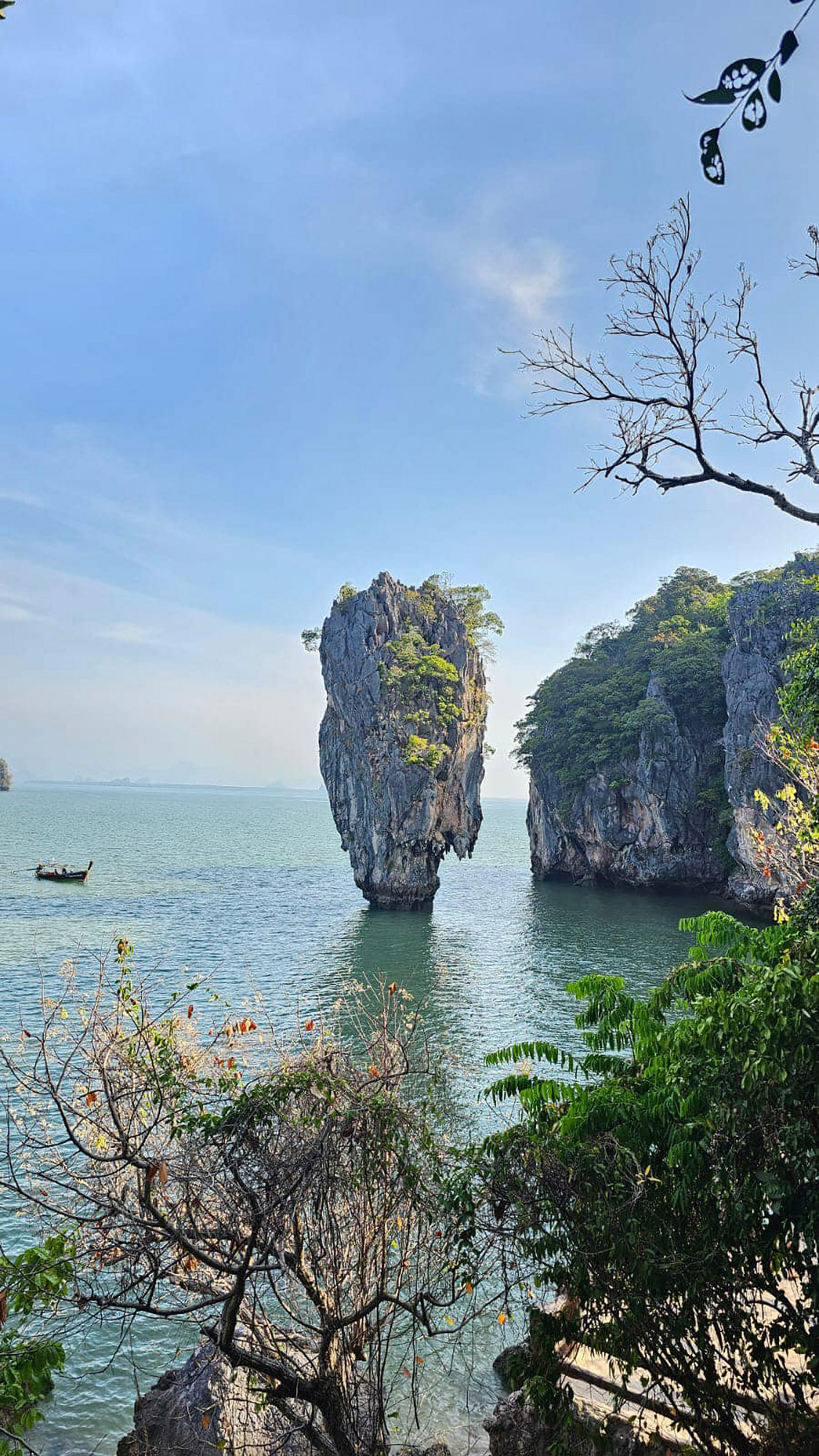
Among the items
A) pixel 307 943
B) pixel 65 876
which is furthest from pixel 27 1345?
pixel 65 876

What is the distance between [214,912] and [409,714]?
12.8 metres

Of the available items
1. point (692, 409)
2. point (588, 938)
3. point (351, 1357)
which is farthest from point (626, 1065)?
point (588, 938)

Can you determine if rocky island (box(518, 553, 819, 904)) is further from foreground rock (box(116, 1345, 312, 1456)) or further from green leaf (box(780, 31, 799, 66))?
green leaf (box(780, 31, 799, 66))

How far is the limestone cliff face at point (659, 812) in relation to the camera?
40.2 m

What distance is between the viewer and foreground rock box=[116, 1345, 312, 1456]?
641 cm

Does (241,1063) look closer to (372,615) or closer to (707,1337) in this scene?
(707,1337)

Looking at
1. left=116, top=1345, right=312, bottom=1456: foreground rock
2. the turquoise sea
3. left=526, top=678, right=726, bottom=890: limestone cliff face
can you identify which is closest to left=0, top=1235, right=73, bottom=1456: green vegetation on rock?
left=116, top=1345, right=312, bottom=1456: foreground rock

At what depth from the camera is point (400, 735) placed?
3706 centimetres

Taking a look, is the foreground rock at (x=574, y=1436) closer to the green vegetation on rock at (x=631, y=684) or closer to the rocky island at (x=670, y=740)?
the rocky island at (x=670, y=740)

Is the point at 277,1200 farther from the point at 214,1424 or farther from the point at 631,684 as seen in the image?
the point at 631,684

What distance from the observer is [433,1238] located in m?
6.27

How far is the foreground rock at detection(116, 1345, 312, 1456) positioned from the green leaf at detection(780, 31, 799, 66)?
8422mm

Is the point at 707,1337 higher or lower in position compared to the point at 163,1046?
lower

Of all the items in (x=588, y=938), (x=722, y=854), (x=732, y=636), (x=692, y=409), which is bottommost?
(x=588, y=938)
